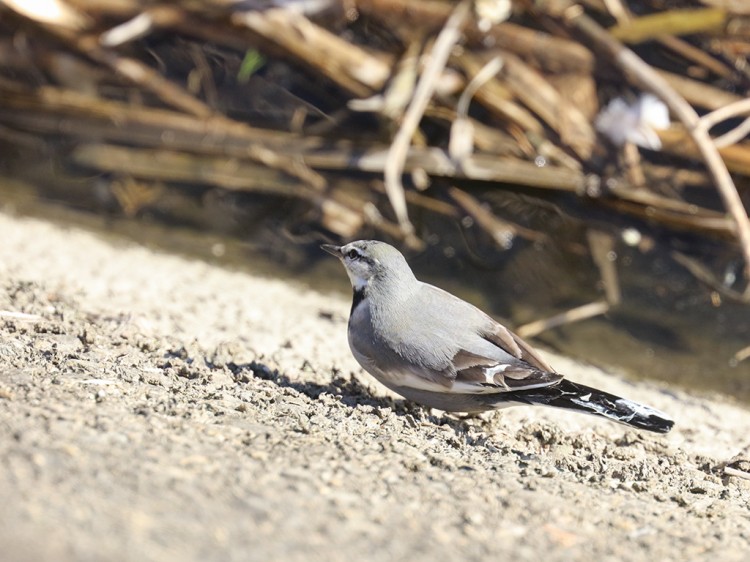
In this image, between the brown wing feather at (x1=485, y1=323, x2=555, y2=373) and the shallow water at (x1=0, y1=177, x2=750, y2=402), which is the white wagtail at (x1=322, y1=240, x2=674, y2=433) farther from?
the shallow water at (x1=0, y1=177, x2=750, y2=402)

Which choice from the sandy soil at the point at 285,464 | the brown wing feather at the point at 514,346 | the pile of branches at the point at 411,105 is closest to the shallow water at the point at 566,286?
the pile of branches at the point at 411,105

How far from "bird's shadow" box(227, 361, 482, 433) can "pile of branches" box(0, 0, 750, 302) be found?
3.07 metres

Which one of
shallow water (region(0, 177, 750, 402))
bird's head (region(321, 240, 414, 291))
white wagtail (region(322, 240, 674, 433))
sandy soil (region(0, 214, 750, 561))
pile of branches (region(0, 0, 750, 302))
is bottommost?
sandy soil (region(0, 214, 750, 561))

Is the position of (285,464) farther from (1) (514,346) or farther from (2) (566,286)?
(2) (566,286)

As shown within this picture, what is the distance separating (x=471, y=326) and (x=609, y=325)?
2.90m

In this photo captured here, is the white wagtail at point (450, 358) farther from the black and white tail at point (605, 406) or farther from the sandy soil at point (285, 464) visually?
the sandy soil at point (285, 464)

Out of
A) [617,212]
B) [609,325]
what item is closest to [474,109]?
[617,212]

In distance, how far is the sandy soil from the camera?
281 cm

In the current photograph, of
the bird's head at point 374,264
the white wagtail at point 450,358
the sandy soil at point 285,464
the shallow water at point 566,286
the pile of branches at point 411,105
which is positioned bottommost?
the sandy soil at point 285,464

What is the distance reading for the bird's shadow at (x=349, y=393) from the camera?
14.7 ft

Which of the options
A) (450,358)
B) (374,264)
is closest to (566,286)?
(374,264)

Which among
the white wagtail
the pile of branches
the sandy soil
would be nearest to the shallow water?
the pile of branches

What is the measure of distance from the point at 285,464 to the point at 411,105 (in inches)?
189

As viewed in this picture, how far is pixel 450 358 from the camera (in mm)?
4285
